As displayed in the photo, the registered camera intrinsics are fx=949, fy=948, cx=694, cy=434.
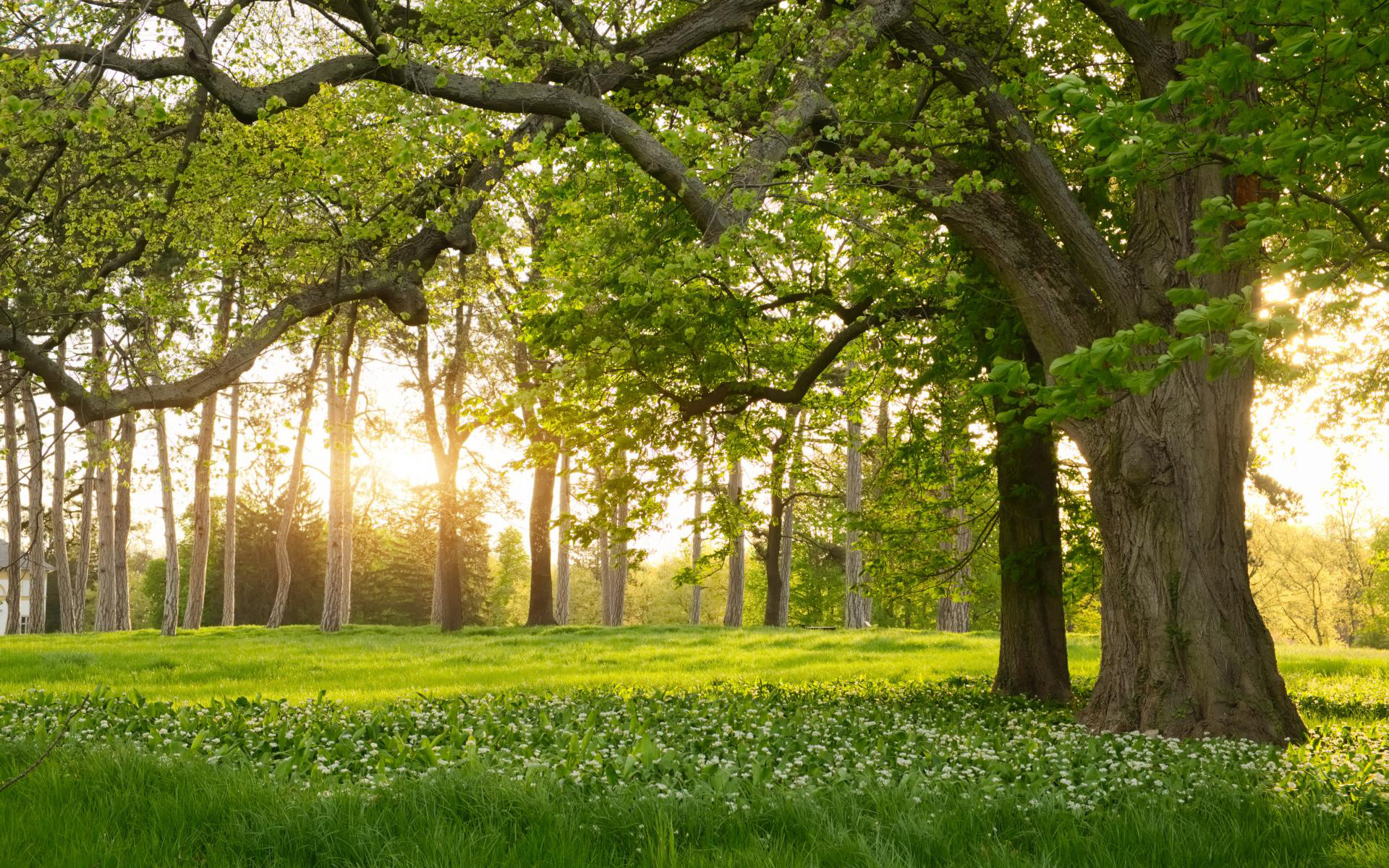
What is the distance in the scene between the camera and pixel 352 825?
4.58 meters

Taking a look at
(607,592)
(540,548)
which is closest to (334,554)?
(540,548)

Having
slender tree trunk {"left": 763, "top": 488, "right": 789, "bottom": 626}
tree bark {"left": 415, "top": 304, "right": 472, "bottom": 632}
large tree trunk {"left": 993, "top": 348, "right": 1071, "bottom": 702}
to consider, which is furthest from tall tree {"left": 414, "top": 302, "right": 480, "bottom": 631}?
large tree trunk {"left": 993, "top": 348, "right": 1071, "bottom": 702}

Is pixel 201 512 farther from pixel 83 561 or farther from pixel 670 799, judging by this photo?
pixel 670 799

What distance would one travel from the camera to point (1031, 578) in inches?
461

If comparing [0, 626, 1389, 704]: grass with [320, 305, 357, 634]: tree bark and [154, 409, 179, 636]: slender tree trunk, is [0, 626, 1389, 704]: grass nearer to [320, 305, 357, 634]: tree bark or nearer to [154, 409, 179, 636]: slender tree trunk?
[154, 409, 179, 636]: slender tree trunk

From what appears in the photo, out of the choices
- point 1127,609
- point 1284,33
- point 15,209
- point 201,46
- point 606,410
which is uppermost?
point 201,46

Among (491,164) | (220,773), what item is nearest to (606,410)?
(491,164)

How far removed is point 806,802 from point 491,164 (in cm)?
878

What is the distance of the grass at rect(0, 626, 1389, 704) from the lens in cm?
1287

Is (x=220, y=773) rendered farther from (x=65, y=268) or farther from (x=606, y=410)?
(x=65, y=268)

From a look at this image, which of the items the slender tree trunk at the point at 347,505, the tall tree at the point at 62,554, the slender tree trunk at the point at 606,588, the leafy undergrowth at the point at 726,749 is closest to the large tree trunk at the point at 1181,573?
the leafy undergrowth at the point at 726,749

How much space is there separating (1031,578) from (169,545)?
26.1 meters

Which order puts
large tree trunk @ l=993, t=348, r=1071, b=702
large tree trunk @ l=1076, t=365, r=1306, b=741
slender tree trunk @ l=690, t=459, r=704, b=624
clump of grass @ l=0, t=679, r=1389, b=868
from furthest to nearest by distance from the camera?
slender tree trunk @ l=690, t=459, r=704, b=624, large tree trunk @ l=993, t=348, r=1071, b=702, large tree trunk @ l=1076, t=365, r=1306, b=741, clump of grass @ l=0, t=679, r=1389, b=868

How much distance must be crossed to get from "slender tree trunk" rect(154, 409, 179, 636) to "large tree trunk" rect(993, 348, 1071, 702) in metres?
20.8
